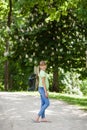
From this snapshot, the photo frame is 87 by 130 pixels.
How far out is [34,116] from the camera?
16641 mm

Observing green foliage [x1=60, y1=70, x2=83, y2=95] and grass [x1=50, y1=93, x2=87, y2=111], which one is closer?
grass [x1=50, y1=93, x2=87, y2=111]

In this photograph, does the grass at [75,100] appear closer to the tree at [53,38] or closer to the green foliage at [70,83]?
the tree at [53,38]

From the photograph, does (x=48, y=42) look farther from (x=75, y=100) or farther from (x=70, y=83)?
(x=70, y=83)

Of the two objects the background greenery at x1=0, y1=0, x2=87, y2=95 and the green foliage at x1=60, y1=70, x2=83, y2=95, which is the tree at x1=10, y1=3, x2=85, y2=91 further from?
the green foliage at x1=60, y1=70, x2=83, y2=95

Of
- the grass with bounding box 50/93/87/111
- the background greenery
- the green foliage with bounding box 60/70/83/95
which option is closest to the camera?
the grass with bounding box 50/93/87/111

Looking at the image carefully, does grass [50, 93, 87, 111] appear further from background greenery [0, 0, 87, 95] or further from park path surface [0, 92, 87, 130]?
background greenery [0, 0, 87, 95]

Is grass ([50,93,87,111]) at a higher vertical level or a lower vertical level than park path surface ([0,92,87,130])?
higher

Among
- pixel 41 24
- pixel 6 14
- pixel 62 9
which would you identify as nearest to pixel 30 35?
pixel 41 24

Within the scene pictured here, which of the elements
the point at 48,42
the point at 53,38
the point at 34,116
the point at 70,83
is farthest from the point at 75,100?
the point at 70,83

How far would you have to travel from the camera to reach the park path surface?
567 inches

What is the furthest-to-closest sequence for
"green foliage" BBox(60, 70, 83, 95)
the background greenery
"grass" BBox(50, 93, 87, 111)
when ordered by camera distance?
"green foliage" BBox(60, 70, 83, 95)
the background greenery
"grass" BBox(50, 93, 87, 111)

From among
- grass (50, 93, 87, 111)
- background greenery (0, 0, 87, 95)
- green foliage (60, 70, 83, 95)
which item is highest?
background greenery (0, 0, 87, 95)

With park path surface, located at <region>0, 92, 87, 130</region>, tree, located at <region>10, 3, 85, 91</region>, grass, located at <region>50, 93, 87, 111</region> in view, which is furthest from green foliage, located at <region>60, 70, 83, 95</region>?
park path surface, located at <region>0, 92, 87, 130</region>

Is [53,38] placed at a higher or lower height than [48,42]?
higher
